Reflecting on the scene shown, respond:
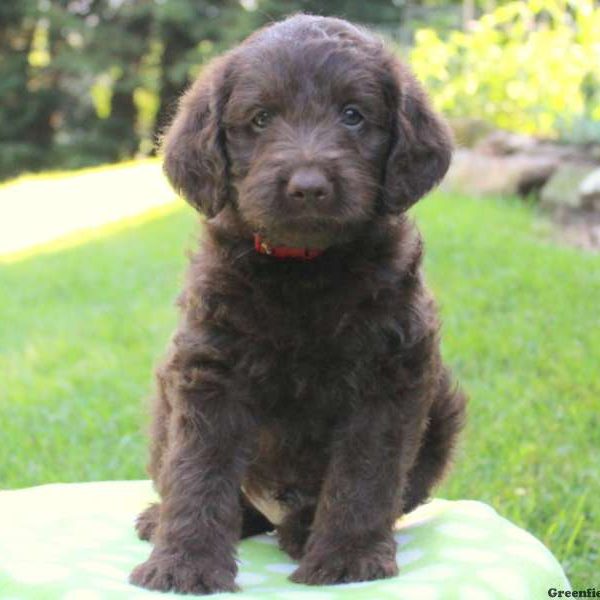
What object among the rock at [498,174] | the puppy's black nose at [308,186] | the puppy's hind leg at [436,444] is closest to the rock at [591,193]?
the rock at [498,174]

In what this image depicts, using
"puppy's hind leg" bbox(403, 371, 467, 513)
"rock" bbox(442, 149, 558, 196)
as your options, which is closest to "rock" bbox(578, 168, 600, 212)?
"rock" bbox(442, 149, 558, 196)

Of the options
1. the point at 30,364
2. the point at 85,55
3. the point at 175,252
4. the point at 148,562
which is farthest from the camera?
the point at 85,55

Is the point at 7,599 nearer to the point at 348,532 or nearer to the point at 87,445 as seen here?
the point at 348,532

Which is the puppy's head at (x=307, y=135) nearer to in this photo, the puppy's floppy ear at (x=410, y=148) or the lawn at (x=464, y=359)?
the puppy's floppy ear at (x=410, y=148)

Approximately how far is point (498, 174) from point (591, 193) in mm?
1708

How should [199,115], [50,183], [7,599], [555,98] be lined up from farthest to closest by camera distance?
[50,183]
[555,98]
[199,115]
[7,599]

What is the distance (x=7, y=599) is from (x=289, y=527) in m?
0.95

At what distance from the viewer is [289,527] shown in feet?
11.6

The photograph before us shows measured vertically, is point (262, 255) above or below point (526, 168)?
above

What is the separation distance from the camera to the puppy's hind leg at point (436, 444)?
12.1ft

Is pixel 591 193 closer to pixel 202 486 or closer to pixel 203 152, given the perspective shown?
pixel 203 152

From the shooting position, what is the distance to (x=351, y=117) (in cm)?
319

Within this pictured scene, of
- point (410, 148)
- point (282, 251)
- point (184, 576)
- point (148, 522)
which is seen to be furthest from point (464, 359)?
point (184, 576)

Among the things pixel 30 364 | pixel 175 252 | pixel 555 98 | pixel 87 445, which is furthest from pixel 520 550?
pixel 175 252
